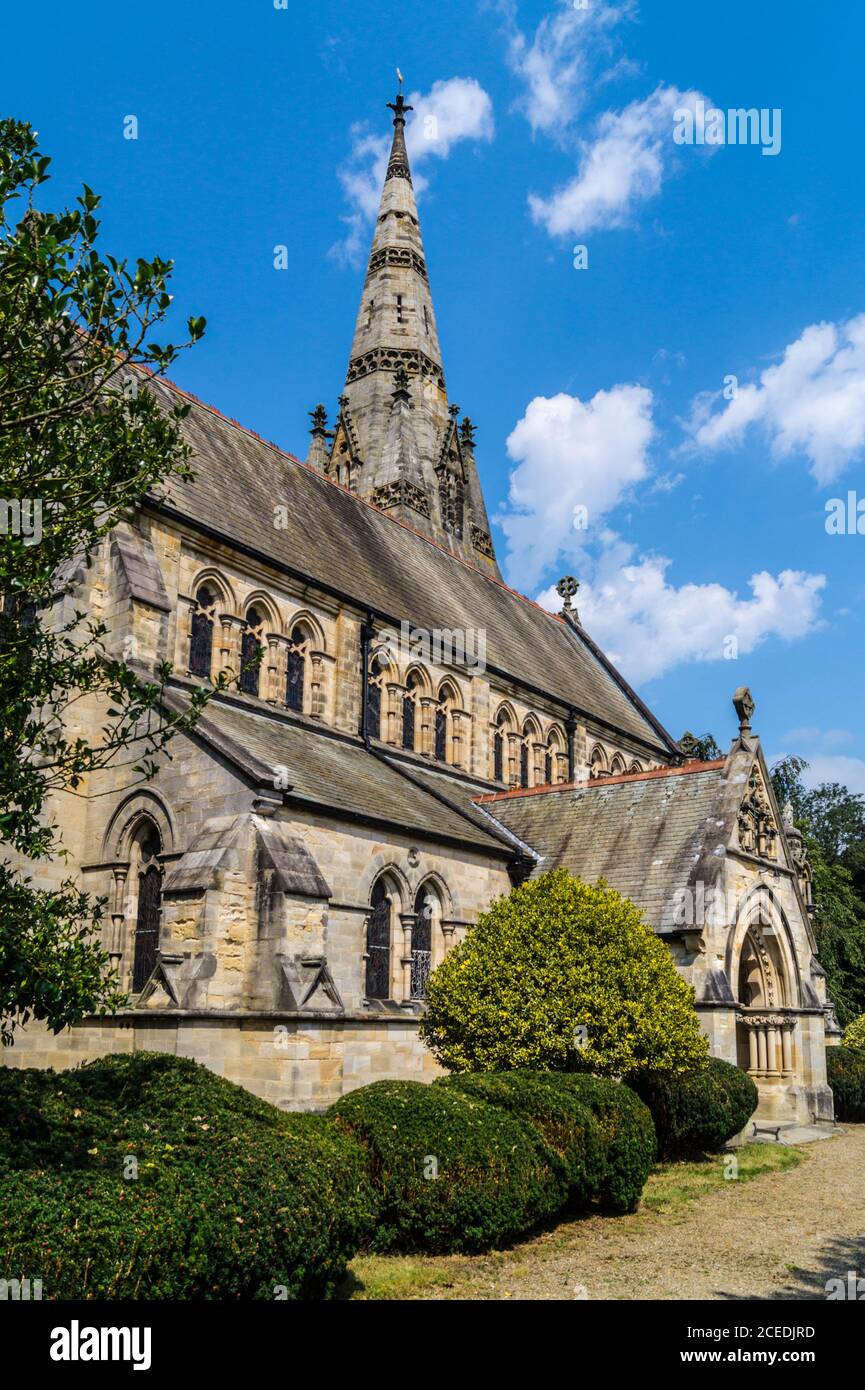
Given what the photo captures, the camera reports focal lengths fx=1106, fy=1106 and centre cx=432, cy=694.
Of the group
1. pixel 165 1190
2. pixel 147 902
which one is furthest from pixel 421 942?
pixel 165 1190

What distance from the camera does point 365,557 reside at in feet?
92.0

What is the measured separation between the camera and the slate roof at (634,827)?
71.1ft

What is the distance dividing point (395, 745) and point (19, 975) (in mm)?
17780

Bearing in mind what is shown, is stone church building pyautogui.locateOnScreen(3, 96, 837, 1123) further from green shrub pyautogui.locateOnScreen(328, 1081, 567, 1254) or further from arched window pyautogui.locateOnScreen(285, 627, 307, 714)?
green shrub pyautogui.locateOnScreen(328, 1081, 567, 1254)

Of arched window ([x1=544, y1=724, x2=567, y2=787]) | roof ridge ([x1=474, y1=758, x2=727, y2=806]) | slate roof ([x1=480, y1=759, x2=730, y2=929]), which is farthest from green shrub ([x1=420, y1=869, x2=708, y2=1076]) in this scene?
arched window ([x1=544, y1=724, x2=567, y2=787])

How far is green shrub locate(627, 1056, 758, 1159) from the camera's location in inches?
703

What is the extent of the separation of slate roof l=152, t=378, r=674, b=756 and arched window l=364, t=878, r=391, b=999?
7.48 meters

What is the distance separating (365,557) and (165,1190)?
21.3m

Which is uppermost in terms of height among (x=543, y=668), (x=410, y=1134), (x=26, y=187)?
(x=543, y=668)

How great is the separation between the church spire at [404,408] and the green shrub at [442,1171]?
35.3 meters

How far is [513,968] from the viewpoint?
56.2ft
